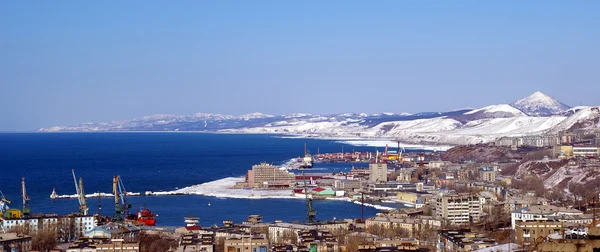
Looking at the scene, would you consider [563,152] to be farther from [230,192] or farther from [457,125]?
[457,125]

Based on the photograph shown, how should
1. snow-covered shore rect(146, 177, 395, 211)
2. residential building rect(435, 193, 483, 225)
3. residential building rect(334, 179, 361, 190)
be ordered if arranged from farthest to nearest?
residential building rect(334, 179, 361, 190), snow-covered shore rect(146, 177, 395, 211), residential building rect(435, 193, 483, 225)

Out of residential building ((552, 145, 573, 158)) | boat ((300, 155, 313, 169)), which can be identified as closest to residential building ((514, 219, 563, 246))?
residential building ((552, 145, 573, 158))

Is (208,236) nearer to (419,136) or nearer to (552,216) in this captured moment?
(552,216)

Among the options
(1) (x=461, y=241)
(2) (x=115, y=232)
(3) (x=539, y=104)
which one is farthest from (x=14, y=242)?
(3) (x=539, y=104)

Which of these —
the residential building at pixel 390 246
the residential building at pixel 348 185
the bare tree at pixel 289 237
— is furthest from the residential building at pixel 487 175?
the residential building at pixel 390 246

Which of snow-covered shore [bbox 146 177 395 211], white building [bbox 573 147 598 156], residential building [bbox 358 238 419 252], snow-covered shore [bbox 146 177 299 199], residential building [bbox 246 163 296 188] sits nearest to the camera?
residential building [bbox 358 238 419 252]

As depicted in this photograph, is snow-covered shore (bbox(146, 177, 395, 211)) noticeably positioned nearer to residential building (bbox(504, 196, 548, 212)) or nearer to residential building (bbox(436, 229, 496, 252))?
residential building (bbox(504, 196, 548, 212))
